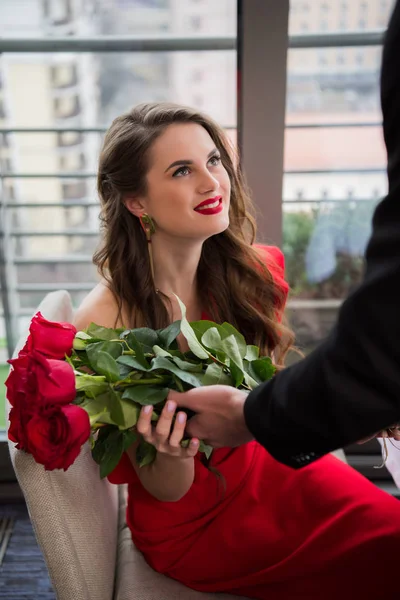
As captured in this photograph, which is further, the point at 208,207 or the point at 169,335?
the point at 208,207

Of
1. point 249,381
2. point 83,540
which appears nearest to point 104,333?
point 249,381

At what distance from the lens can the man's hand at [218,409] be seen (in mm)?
1038

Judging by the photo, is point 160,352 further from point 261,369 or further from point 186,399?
point 261,369

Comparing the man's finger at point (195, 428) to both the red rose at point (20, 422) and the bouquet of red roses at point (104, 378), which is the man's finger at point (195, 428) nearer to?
the bouquet of red roses at point (104, 378)

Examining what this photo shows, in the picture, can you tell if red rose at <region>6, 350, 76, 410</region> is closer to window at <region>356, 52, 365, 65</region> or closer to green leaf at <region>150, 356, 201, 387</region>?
green leaf at <region>150, 356, 201, 387</region>

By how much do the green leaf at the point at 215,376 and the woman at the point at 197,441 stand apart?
0.30ft

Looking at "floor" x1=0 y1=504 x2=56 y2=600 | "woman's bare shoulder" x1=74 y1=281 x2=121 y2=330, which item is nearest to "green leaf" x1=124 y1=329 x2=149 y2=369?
"woman's bare shoulder" x1=74 y1=281 x2=121 y2=330

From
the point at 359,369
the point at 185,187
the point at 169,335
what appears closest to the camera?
the point at 359,369

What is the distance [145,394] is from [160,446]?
105mm

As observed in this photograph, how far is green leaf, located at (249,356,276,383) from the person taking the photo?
1189 millimetres

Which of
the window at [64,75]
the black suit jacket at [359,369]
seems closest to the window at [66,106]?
the window at [64,75]

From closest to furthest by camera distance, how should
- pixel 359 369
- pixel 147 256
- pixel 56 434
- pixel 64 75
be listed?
1. pixel 359 369
2. pixel 56 434
3. pixel 147 256
4. pixel 64 75

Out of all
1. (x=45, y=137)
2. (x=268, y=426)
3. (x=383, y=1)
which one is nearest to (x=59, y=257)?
(x=45, y=137)

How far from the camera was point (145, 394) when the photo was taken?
1057 mm
